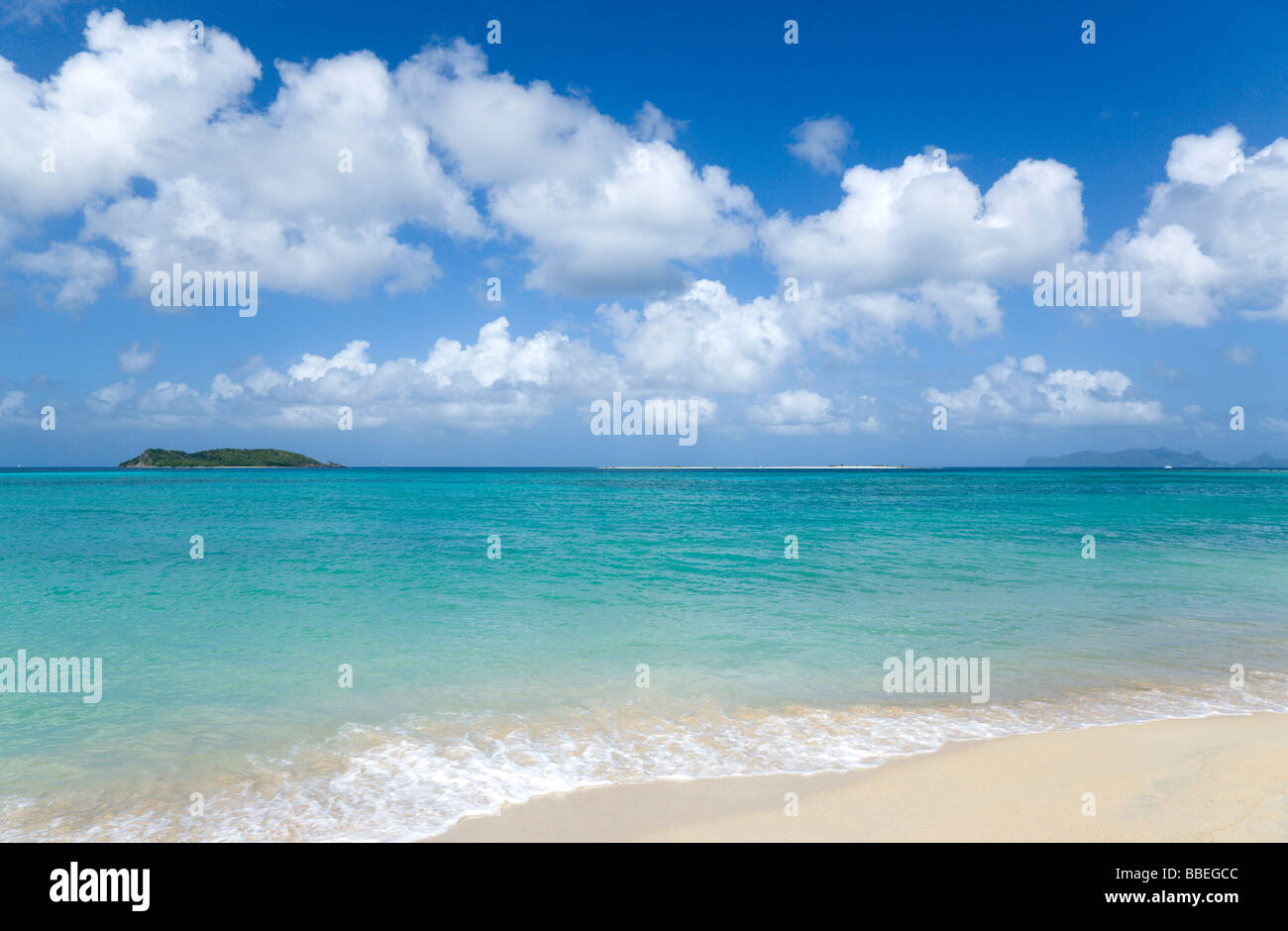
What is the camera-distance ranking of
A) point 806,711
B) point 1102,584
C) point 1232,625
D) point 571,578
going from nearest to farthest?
point 806,711 → point 1232,625 → point 1102,584 → point 571,578

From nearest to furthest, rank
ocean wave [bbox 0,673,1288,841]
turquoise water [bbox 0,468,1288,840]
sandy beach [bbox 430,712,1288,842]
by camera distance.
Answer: sandy beach [bbox 430,712,1288,842] → ocean wave [bbox 0,673,1288,841] → turquoise water [bbox 0,468,1288,840]

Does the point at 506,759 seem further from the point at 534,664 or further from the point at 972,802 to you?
the point at 972,802

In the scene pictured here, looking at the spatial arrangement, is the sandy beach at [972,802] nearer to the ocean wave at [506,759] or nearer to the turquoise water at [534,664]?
the ocean wave at [506,759]

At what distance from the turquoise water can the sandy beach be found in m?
0.45

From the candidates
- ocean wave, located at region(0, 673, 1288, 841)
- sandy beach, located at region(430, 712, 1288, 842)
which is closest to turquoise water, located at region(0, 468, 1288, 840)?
ocean wave, located at region(0, 673, 1288, 841)

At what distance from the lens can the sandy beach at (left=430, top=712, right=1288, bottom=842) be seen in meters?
5.45

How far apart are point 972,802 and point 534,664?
7009 millimetres

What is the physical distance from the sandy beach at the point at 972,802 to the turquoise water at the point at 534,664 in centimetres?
45

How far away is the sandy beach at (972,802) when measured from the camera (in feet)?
17.9

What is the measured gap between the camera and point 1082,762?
682 centimetres

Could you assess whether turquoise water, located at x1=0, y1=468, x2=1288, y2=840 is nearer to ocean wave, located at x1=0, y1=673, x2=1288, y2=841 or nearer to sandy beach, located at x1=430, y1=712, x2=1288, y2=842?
ocean wave, located at x1=0, y1=673, x2=1288, y2=841
